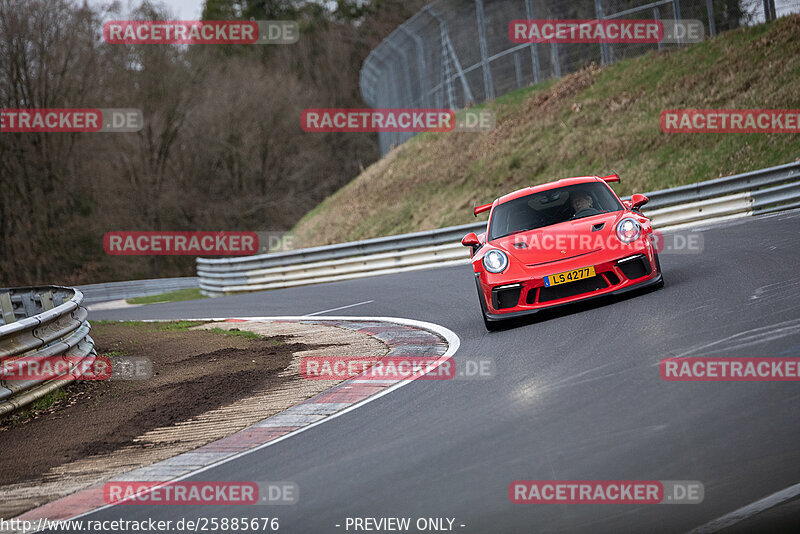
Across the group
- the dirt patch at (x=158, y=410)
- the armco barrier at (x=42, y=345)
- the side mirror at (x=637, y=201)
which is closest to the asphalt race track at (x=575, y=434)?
the dirt patch at (x=158, y=410)

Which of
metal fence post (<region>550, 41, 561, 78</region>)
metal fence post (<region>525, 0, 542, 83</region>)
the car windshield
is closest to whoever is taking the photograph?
the car windshield

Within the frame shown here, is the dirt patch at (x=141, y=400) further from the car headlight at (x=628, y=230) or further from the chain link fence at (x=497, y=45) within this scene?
the chain link fence at (x=497, y=45)

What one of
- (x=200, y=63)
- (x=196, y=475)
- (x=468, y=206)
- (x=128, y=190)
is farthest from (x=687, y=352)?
(x=200, y=63)

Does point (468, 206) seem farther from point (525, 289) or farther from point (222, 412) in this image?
point (222, 412)

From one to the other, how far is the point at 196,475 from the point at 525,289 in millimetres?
3956

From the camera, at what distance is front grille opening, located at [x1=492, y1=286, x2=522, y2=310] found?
8227 mm

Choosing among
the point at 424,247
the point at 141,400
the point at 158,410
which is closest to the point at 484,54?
the point at 424,247

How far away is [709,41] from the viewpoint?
24.3 meters

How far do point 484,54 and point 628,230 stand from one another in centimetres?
2145

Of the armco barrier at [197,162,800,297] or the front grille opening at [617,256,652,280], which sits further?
the armco barrier at [197,162,800,297]

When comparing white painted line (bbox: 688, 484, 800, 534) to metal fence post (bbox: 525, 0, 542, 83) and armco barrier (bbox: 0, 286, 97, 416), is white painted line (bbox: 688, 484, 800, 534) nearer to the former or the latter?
armco barrier (bbox: 0, 286, 97, 416)

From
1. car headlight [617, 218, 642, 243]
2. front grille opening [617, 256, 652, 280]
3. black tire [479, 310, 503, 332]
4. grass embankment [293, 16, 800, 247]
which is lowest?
black tire [479, 310, 503, 332]

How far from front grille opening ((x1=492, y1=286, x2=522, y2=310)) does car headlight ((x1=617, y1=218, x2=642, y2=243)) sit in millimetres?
1119

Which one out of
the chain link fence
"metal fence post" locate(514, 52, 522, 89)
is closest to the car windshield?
the chain link fence
